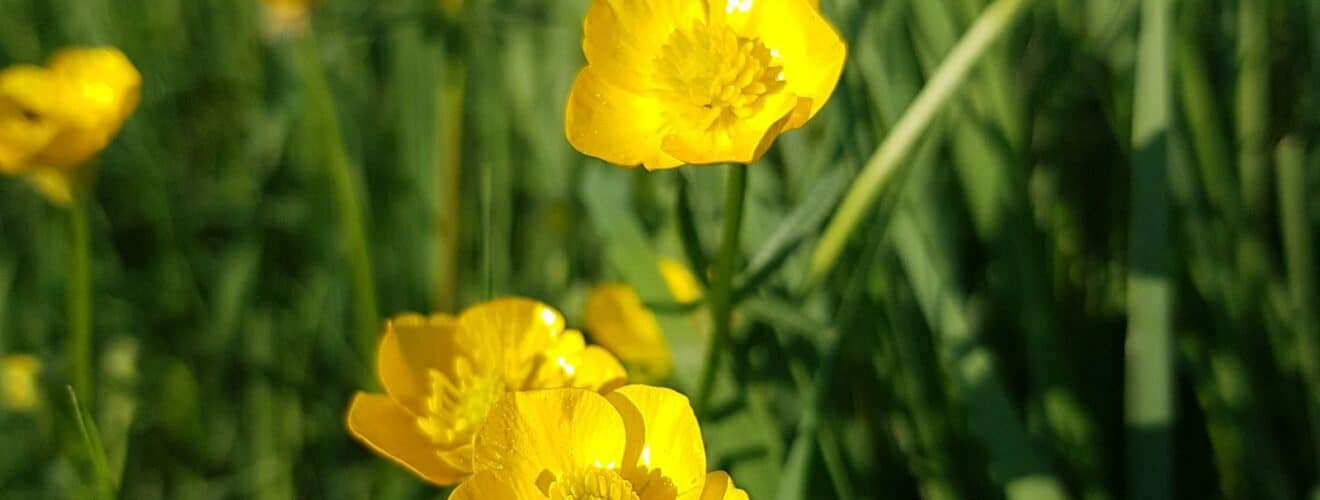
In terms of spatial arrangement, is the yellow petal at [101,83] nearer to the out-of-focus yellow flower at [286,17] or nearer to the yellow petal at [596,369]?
the out-of-focus yellow flower at [286,17]

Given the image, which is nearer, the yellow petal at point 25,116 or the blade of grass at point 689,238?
the blade of grass at point 689,238

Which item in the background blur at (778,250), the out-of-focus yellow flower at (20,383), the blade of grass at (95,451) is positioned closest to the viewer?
the blade of grass at (95,451)

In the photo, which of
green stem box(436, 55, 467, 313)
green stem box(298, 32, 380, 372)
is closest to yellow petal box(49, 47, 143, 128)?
green stem box(298, 32, 380, 372)

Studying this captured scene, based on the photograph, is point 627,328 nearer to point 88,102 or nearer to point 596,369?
point 596,369

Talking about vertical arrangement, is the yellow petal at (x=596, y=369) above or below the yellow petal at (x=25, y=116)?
below

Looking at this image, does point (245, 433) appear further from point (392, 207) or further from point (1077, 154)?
point (1077, 154)

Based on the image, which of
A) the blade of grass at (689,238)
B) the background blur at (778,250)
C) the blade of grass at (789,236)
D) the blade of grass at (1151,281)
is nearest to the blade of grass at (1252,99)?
the background blur at (778,250)

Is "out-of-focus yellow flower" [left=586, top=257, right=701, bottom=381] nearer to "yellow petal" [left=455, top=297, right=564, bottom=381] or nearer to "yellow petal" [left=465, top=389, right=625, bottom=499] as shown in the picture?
"yellow petal" [left=455, top=297, right=564, bottom=381]
